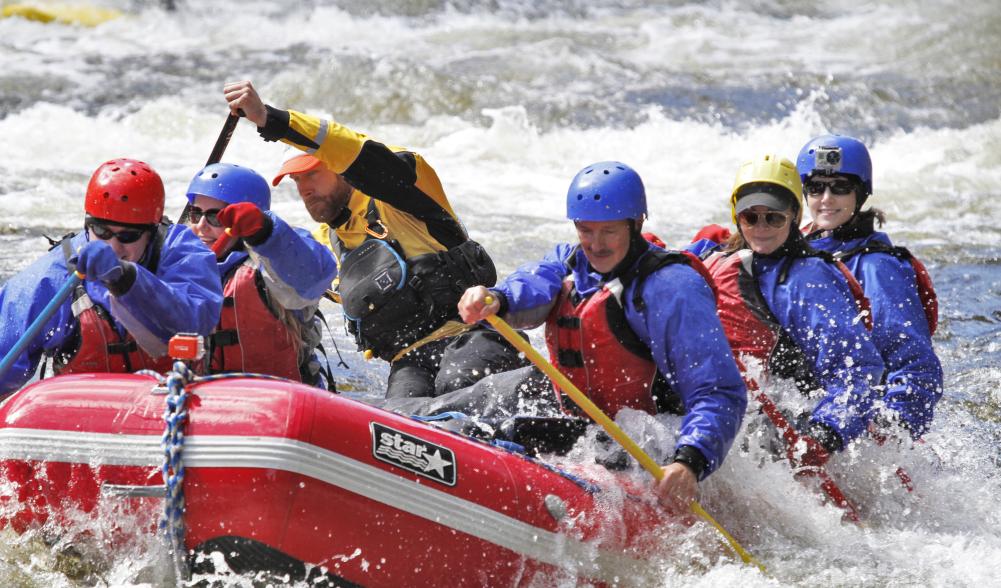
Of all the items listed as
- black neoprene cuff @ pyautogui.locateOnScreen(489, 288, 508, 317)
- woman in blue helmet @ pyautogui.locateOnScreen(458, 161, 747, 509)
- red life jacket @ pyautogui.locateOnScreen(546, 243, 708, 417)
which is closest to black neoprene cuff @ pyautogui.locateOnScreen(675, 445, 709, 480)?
woman in blue helmet @ pyautogui.locateOnScreen(458, 161, 747, 509)

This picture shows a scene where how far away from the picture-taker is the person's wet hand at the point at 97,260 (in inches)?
140

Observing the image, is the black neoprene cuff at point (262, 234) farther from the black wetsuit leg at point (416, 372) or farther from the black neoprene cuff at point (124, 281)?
the black wetsuit leg at point (416, 372)

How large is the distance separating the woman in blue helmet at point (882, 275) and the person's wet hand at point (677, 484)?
1.18 m

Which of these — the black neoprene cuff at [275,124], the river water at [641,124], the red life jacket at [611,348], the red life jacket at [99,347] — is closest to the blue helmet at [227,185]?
the black neoprene cuff at [275,124]

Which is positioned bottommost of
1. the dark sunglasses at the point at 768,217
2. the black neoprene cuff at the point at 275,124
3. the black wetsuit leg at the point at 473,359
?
the black wetsuit leg at the point at 473,359

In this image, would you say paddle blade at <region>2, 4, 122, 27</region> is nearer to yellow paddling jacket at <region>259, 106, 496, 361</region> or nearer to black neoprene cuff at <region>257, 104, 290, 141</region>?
yellow paddling jacket at <region>259, 106, 496, 361</region>

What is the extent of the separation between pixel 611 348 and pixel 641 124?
10357 millimetres

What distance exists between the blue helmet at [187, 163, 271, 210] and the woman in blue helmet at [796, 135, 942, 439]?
225 cm

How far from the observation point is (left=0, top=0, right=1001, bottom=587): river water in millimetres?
4605

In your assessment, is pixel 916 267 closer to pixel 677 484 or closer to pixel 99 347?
pixel 677 484

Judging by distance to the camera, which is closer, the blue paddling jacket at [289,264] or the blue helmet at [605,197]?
the blue helmet at [605,197]

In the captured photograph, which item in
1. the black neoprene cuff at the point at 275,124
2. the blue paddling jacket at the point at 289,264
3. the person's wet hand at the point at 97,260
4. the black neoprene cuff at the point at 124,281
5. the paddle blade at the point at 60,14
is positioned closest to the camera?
the person's wet hand at the point at 97,260

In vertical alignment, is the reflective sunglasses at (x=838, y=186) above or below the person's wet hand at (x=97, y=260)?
above

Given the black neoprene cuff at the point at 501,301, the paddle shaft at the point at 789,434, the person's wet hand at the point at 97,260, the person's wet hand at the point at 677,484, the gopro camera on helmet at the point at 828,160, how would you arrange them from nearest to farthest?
the person's wet hand at the point at 97,260 < the person's wet hand at the point at 677,484 < the black neoprene cuff at the point at 501,301 < the paddle shaft at the point at 789,434 < the gopro camera on helmet at the point at 828,160
